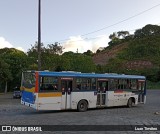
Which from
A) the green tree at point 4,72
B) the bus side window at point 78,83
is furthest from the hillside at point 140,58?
the bus side window at point 78,83

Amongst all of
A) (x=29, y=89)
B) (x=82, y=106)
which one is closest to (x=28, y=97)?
(x=29, y=89)

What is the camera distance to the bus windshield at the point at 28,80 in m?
21.6

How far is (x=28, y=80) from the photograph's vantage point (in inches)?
877

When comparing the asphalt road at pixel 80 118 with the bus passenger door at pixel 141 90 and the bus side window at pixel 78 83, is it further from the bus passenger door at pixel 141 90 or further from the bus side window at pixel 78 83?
the bus passenger door at pixel 141 90

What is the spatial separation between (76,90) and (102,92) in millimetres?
2501

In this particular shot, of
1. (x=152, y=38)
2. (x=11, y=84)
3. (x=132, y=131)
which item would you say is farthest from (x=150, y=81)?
(x=132, y=131)

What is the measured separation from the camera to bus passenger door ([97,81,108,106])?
24.6m

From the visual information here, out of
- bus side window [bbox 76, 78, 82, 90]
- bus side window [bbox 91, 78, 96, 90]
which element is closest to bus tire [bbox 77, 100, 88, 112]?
bus side window [bbox 76, 78, 82, 90]

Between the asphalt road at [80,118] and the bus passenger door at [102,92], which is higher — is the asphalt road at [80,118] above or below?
below

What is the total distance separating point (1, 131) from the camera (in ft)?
42.2

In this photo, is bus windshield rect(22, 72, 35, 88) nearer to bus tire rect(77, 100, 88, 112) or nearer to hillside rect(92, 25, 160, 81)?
bus tire rect(77, 100, 88, 112)

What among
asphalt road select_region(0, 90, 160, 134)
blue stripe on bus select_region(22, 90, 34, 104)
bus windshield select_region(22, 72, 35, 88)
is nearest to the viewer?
asphalt road select_region(0, 90, 160, 134)

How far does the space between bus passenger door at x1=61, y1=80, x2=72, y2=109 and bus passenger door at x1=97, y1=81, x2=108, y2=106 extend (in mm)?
2608

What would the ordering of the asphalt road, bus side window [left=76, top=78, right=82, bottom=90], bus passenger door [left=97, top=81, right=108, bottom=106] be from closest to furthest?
the asphalt road, bus side window [left=76, top=78, right=82, bottom=90], bus passenger door [left=97, top=81, right=108, bottom=106]
